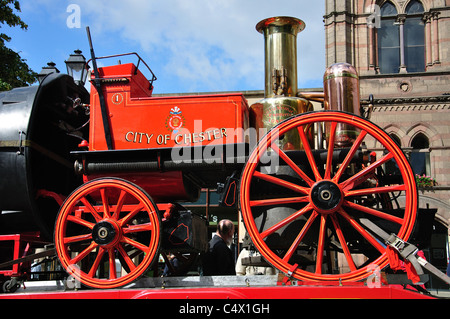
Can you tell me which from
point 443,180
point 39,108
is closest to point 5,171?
point 39,108

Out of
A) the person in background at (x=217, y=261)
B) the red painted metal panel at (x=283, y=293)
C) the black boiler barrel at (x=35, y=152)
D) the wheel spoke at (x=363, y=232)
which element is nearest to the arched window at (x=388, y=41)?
the person in background at (x=217, y=261)

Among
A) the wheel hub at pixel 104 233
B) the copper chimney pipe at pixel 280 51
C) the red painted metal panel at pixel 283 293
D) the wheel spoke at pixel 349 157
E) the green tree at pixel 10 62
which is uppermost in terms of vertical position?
the green tree at pixel 10 62

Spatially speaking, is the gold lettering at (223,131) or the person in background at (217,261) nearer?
the gold lettering at (223,131)

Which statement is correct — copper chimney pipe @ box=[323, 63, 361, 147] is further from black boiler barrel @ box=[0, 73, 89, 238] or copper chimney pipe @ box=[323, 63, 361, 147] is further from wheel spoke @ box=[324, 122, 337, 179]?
Answer: black boiler barrel @ box=[0, 73, 89, 238]

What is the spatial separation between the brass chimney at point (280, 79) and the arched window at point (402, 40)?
1518cm

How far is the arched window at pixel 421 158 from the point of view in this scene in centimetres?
1848

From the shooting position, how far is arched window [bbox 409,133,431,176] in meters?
18.5

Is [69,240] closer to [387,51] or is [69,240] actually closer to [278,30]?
[278,30]

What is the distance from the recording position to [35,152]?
5340mm

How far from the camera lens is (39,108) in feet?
18.0

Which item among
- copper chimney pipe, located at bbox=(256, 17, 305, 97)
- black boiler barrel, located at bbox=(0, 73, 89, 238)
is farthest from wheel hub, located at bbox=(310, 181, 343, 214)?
black boiler barrel, located at bbox=(0, 73, 89, 238)

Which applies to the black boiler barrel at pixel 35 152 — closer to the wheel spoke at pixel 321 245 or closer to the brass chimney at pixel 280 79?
the brass chimney at pixel 280 79

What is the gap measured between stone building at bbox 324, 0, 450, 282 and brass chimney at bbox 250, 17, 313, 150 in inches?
508
